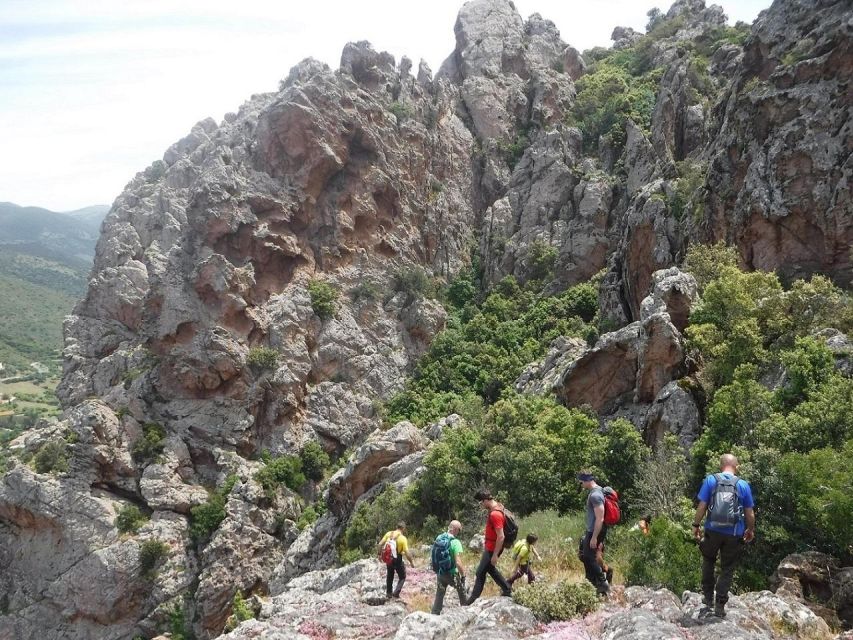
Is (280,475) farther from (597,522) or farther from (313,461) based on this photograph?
(597,522)

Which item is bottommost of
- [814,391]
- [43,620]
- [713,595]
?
[43,620]

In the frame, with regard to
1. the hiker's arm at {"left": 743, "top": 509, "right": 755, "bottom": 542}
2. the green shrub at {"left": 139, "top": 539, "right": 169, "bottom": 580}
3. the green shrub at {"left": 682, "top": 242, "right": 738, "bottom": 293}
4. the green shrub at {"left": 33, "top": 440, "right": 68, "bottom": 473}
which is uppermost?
the green shrub at {"left": 682, "top": 242, "right": 738, "bottom": 293}

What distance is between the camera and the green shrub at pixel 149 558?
3788cm

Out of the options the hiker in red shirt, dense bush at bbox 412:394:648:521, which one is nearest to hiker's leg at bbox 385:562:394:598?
the hiker in red shirt

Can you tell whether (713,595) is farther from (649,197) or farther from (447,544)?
(649,197)

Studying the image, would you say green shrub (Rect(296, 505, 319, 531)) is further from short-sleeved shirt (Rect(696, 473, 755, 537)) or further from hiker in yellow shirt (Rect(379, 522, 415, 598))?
short-sleeved shirt (Rect(696, 473, 755, 537))

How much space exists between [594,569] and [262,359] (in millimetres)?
38663

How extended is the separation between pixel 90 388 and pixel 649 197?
4805cm

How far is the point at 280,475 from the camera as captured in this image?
142 ft

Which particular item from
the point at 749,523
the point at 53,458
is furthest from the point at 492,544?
the point at 53,458

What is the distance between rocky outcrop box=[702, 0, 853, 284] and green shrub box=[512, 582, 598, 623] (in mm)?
24124

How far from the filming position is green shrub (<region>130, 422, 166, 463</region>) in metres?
42.6

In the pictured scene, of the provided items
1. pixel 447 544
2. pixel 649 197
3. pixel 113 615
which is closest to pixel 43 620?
pixel 113 615

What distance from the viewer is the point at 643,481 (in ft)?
63.0
